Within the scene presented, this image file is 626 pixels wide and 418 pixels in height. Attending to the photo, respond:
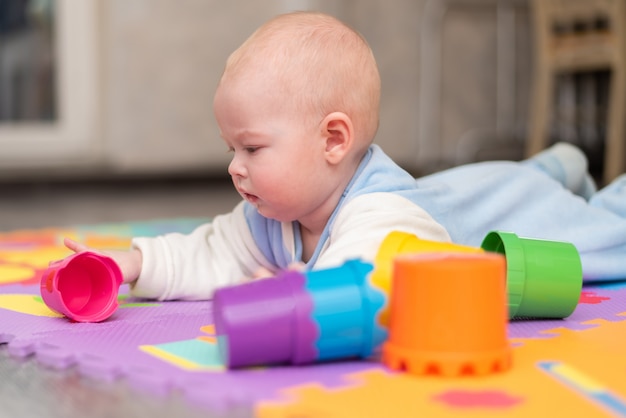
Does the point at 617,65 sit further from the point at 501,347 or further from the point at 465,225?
the point at 501,347

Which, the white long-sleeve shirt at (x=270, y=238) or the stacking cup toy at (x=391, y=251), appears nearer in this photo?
the stacking cup toy at (x=391, y=251)

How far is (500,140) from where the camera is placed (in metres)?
3.75

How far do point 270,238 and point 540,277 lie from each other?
382 mm

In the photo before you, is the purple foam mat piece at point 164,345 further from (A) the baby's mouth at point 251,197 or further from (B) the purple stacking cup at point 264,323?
(A) the baby's mouth at point 251,197

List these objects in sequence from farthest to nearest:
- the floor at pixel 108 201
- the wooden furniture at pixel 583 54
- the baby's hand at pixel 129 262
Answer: the wooden furniture at pixel 583 54 < the floor at pixel 108 201 < the baby's hand at pixel 129 262

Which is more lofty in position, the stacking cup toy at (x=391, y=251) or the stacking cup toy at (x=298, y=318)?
the stacking cup toy at (x=391, y=251)

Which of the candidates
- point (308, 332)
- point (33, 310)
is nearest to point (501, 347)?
point (308, 332)

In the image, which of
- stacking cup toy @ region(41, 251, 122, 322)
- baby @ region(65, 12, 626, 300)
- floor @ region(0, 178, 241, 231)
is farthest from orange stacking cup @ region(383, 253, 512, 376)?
floor @ region(0, 178, 241, 231)

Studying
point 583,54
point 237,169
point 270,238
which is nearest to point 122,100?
point 583,54

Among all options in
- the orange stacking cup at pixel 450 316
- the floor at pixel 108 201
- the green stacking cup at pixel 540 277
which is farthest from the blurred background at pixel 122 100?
the orange stacking cup at pixel 450 316

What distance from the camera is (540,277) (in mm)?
902

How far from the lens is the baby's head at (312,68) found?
0.95 meters

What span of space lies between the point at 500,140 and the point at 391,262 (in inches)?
122

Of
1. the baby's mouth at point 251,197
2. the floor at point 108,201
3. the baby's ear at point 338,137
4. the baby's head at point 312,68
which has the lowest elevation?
the floor at point 108,201
